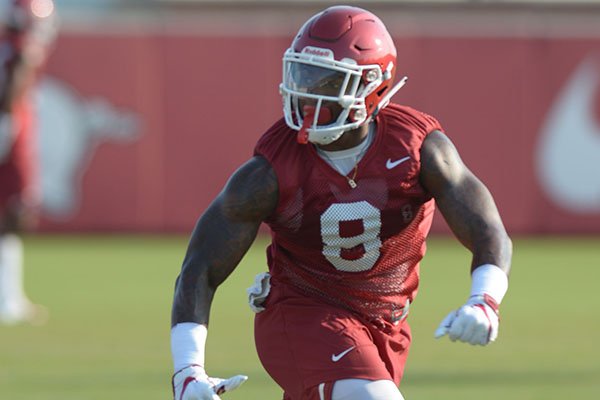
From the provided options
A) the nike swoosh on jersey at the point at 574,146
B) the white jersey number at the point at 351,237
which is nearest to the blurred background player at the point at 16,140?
the white jersey number at the point at 351,237

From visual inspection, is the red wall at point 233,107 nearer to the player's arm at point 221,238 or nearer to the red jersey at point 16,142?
the red jersey at point 16,142

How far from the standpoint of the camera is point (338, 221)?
5.44m

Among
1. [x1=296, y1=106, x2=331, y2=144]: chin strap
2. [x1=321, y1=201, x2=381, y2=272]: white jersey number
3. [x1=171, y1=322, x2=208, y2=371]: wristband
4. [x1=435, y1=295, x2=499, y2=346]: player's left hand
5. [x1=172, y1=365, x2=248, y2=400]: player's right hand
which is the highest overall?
[x1=296, y1=106, x2=331, y2=144]: chin strap

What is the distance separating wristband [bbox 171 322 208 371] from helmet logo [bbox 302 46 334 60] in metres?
1.09

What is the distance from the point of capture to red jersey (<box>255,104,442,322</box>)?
539cm

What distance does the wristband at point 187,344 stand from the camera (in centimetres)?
502

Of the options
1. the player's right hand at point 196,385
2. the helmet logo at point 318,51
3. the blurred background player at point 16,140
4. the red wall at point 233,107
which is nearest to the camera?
the player's right hand at point 196,385

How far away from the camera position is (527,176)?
18.8 meters

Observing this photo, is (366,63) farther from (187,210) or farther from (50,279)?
(187,210)

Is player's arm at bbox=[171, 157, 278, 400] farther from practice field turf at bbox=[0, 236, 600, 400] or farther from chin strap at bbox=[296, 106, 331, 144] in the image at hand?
practice field turf at bbox=[0, 236, 600, 400]

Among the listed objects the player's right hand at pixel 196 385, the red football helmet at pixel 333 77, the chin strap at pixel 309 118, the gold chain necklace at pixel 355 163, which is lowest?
the player's right hand at pixel 196 385

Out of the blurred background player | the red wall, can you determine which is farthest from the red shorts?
the red wall

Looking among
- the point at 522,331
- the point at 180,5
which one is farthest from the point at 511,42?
the point at 522,331

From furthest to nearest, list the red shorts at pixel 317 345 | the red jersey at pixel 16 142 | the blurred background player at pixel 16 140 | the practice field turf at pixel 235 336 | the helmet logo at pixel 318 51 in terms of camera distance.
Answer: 1. the red jersey at pixel 16 142
2. the blurred background player at pixel 16 140
3. the practice field turf at pixel 235 336
4. the helmet logo at pixel 318 51
5. the red shorts at pixel 317 345
